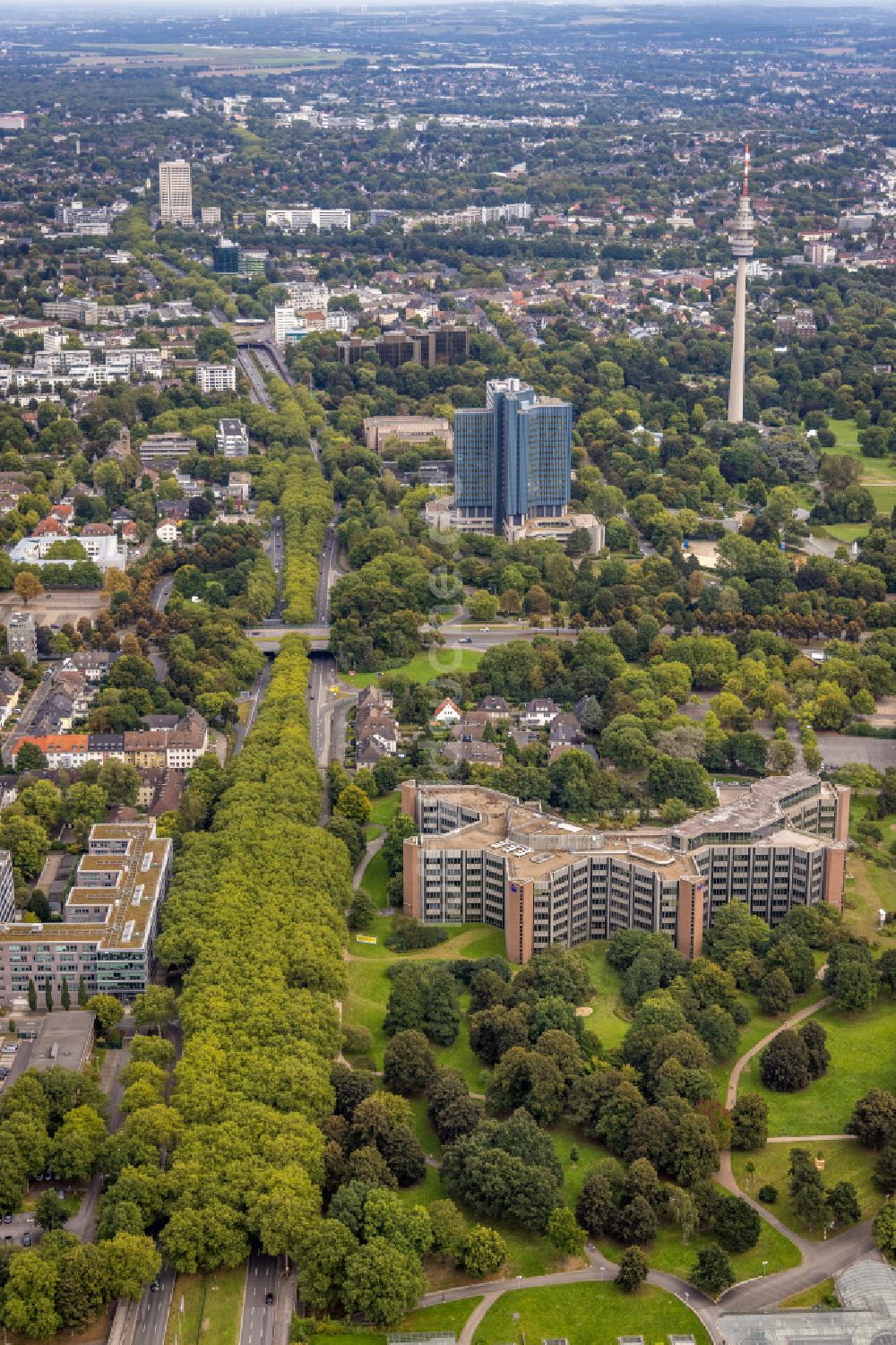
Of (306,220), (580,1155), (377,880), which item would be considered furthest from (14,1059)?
(306,220)

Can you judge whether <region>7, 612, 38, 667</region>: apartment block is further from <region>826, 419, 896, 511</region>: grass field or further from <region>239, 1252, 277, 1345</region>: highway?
<region>826, 419, 896, 511</region>: grass field

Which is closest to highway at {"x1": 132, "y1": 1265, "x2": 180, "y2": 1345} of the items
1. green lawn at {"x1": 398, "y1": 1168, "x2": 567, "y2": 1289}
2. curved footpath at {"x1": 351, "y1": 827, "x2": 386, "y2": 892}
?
green lawn at {"x1": 398, "y1": 1168, "x2": 567, "y2": 1289}

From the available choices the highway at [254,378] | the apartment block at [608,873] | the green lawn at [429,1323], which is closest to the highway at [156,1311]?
the green lawn at [429,1323]

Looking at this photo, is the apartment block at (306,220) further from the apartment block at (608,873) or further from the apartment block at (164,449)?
the apartment block at (608,873)

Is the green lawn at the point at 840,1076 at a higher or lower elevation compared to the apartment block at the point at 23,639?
higher

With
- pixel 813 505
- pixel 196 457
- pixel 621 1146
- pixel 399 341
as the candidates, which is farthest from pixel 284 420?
pixel 621 1146

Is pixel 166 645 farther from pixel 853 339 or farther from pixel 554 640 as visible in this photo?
pixel 853 339
